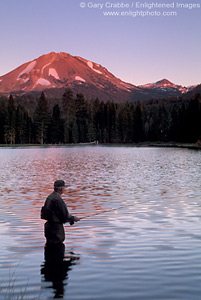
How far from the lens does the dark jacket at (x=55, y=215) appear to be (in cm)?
1216

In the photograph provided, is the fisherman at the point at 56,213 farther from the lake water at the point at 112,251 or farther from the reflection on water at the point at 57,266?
the lake water at the point at 112,251

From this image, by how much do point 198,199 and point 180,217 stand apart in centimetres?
630

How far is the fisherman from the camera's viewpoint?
12172 millimetres


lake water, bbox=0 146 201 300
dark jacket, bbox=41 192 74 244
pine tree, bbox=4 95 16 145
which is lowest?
lake water, bbox=0 146 201 300

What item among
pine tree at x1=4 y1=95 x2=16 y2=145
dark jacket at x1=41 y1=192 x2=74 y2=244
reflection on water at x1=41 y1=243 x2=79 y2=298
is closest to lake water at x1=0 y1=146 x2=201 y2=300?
reflection on water at x1=41 y1=243 x2=79 y2=298

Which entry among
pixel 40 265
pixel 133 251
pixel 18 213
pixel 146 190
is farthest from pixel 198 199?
pixel 40 265

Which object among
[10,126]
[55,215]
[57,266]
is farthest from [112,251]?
[10,126]

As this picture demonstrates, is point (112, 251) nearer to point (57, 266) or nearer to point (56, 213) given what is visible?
point (56, 213)

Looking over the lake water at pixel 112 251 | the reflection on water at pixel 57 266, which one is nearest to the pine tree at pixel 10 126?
the lake water at pixel 112 251

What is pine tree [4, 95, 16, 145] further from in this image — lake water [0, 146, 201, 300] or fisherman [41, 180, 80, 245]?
fisherman [41, 180, 80, 245]

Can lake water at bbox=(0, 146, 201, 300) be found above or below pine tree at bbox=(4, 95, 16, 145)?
below

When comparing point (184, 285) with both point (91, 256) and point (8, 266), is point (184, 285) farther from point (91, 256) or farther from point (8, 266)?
point (8, 266)

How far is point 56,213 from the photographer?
12297 mm

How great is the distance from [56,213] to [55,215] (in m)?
0.06
